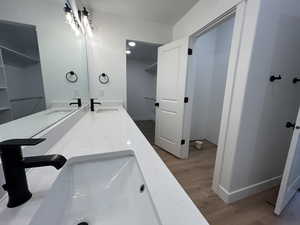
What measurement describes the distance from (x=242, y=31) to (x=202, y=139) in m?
2.41

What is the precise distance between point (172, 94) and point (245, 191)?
1614mm

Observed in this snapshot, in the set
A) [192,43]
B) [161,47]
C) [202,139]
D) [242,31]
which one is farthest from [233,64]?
[202,139]

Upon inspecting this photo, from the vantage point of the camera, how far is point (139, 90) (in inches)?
207

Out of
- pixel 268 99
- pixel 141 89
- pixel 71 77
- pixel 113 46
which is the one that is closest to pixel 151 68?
pixel 141 89

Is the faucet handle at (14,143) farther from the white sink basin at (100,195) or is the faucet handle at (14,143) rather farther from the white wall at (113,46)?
the white wall at (113,46)

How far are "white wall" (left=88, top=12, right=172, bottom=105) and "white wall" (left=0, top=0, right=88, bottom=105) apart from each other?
0.72m

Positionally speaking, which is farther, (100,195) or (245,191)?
(245,191)

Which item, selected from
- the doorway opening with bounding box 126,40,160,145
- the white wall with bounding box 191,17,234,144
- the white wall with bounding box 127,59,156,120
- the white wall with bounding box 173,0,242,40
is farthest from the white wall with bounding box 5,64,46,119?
the white wall with bounding box 127,59,156,120

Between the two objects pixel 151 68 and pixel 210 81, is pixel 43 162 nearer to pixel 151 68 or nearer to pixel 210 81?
pixel 210 81

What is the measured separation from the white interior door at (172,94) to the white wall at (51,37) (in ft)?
4.86

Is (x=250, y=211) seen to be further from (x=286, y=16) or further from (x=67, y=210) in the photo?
(x=286, y=16)

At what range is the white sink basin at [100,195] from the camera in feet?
1.43

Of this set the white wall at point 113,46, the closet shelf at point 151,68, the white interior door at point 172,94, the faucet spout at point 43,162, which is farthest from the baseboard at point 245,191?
the closet shelf at point 151,68

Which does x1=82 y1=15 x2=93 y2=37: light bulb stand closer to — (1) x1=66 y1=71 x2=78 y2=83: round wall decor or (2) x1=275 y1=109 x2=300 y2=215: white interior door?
(1) x1=66 y1=71 x2=78 y2=83: round wall decor
